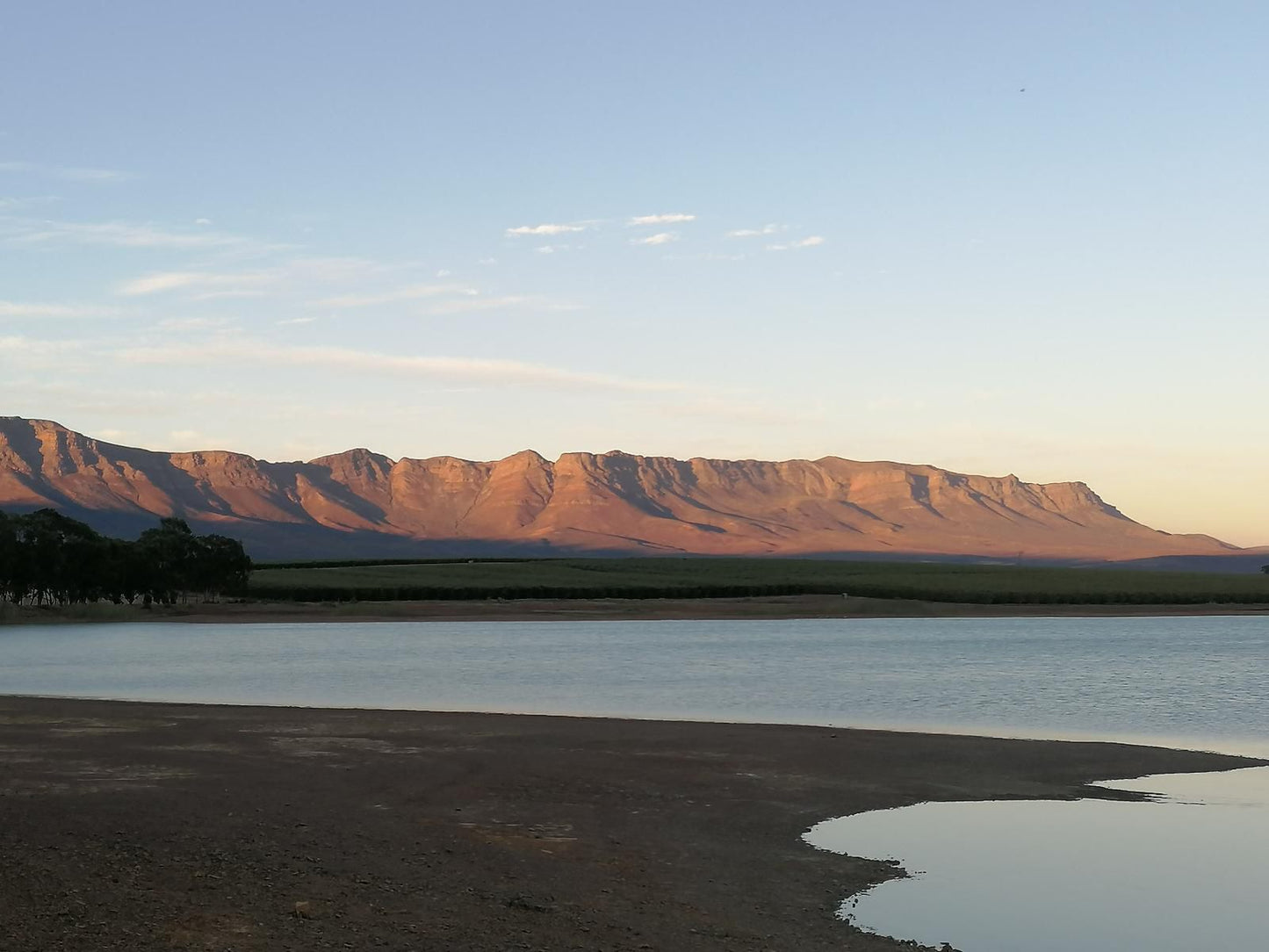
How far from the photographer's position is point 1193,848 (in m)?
20.0

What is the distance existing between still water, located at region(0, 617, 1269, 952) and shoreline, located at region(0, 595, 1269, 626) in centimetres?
767

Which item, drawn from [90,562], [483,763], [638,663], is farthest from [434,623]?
[483,763]

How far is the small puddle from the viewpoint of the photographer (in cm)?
1561

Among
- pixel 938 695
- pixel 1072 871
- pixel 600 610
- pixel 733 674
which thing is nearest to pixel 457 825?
pixel 1072 871

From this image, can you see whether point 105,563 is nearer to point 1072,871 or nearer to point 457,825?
point 457,825

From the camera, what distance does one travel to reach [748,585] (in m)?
152

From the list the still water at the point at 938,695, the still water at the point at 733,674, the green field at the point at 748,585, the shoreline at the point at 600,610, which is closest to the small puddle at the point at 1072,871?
the still water at the point at 938,695

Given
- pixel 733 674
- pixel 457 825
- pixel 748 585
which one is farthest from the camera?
pixel 748 585

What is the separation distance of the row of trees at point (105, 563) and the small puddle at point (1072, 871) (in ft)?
363

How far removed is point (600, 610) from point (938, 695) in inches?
3322

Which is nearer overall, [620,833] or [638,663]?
[620,833]

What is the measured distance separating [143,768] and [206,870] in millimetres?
9364

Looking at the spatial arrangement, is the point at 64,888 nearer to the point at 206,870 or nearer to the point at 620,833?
the point at 206,870

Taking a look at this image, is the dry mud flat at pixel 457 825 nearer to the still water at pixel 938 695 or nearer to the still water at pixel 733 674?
the still water at pixel 938 695
